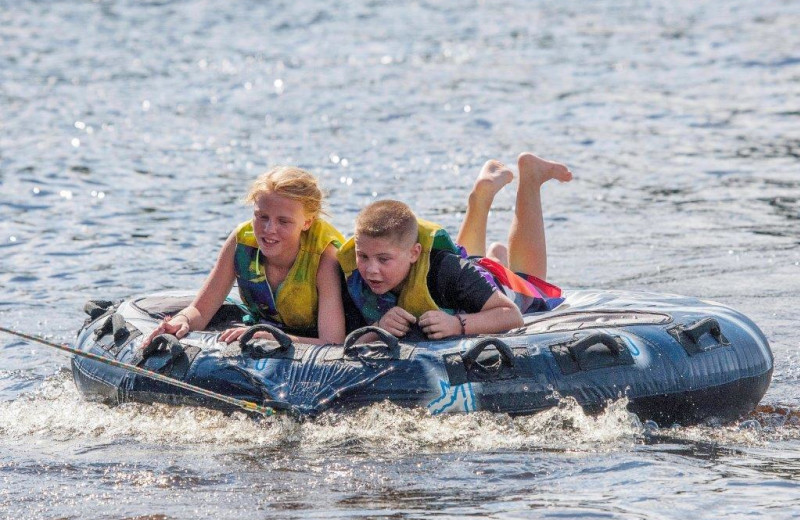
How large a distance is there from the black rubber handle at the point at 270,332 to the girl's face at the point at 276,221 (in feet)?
1.68

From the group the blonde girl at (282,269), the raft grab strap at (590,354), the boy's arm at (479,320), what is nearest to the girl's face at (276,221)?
the blonde girl at (282,269)

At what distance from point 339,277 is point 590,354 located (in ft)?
4.67

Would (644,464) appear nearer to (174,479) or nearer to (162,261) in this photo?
(174,479)

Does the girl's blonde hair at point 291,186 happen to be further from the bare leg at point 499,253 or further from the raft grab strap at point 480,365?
the bare leg at point 499,253

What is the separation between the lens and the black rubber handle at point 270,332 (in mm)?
6125

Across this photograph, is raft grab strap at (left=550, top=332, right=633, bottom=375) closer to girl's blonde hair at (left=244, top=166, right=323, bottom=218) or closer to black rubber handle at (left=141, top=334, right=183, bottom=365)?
girl's blonde hair at (left=244, top=166, right=323, bottom=218)

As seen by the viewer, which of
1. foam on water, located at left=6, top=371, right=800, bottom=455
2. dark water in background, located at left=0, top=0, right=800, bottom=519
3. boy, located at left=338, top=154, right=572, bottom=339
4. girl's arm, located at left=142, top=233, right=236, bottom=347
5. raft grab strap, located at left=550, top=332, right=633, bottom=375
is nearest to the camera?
dark water in background, located at left=0, top=0, right=800, bottom=519

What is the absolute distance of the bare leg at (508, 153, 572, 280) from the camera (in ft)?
26.5

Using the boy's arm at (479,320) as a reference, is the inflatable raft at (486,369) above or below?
below

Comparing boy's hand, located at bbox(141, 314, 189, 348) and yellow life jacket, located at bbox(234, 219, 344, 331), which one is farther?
yellow life jacket, located at bbox(234, 219, 344, 331)

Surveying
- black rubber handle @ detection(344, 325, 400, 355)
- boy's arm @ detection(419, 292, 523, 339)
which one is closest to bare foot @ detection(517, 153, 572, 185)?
boy's arm @ detection(419, 292, 523, 339)

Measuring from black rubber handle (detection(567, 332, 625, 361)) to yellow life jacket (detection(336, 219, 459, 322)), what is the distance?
79 cm

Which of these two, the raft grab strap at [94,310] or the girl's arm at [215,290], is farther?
the raft grab strap at [94,310]

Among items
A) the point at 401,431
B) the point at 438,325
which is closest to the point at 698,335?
the point at 438,325
